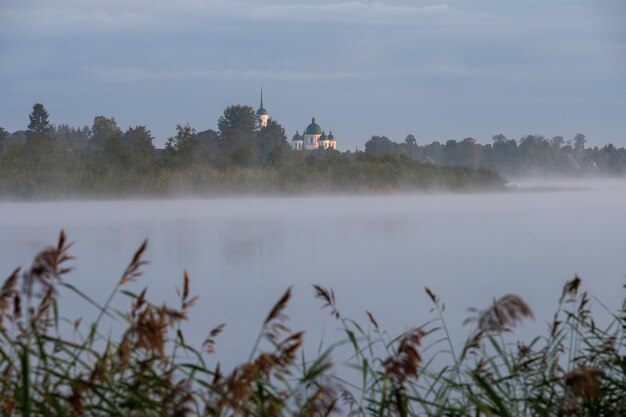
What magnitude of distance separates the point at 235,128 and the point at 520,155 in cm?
2203

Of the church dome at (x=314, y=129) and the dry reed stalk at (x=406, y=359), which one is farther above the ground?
the church dome at (x=314, y=129)

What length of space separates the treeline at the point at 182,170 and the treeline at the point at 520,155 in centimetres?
1495

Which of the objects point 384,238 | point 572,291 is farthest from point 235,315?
point 384,238

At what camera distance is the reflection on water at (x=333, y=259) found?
689cm

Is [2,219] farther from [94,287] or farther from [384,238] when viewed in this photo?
[94,287]

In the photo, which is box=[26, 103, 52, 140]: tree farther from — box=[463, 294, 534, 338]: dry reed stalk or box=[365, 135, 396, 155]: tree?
box=[463, 294, 534, 338]: dry reed stalk

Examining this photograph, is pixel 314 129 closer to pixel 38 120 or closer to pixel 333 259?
pixel 38 120

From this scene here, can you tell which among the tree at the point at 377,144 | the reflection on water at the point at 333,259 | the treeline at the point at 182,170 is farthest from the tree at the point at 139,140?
the tree at the point at 377,144

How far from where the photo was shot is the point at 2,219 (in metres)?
19.4

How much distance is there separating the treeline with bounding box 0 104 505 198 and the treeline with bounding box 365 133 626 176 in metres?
14.9

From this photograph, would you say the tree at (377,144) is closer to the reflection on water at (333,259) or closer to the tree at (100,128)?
the tree at (100,128)

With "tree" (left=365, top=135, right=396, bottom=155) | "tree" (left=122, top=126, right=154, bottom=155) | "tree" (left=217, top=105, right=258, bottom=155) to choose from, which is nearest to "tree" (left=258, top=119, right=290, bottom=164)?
"tree" (left=217, top=105, right=258, bottom=155)

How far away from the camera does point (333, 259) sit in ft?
36.8

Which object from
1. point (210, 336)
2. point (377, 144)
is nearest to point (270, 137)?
point (377, 144)
